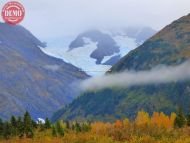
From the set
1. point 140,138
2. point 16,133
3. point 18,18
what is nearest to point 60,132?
point 16,133

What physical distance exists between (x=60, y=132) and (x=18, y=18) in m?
17.3

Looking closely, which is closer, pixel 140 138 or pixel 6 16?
pixel 140 138

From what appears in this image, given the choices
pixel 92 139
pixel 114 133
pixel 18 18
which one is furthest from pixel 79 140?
pixel 18 18

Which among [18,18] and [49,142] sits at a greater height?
[18,18]

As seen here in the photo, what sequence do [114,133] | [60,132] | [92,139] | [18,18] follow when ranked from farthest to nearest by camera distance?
[60,132]
[18,18]
[114,133]
[92,139]

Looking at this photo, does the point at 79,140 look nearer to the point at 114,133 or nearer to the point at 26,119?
the point at 114,133

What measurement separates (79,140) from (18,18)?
17.3 m

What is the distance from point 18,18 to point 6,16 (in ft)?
4.68

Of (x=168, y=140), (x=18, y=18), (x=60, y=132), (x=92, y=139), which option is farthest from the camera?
(x=60, y=132)

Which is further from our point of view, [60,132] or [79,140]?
[60,132]

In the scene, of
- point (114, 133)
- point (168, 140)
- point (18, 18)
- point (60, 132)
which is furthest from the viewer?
point (60, 132)

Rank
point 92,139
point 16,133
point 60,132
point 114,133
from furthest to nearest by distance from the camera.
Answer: point 16,133
point 60,132
point 114,133
point 92,139

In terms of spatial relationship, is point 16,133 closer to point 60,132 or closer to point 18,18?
point 60,132

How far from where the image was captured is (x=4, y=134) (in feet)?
258
